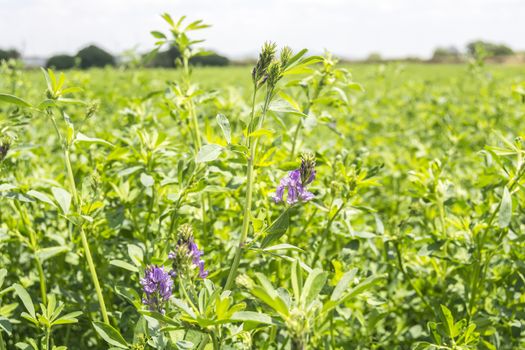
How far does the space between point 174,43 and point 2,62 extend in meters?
1.95

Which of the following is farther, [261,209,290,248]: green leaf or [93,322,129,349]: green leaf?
[93,322,129,349]: green leaf

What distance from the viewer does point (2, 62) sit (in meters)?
3.49

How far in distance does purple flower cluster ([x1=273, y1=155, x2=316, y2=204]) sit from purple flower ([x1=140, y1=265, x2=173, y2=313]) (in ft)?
1.33

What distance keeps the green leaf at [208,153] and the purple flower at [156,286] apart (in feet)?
1.19

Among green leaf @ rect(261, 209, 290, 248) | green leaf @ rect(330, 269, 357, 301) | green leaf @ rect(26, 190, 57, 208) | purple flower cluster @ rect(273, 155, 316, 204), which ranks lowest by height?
green leaf @ rect(330, 269, 357, 301)

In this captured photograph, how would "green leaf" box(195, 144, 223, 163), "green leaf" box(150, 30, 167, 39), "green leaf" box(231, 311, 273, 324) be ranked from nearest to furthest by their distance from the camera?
"green leaf" box(231, 311, 273, 324) < "green leaf" box(195, 144, 223, 163) < "green leaf" box(150, 30, 167, 39)

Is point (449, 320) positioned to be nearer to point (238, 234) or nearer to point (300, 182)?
point (300, 182)

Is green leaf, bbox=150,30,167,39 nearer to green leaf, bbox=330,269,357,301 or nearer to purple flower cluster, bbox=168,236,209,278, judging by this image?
purple flower cluster, bbox=168,236,209,278

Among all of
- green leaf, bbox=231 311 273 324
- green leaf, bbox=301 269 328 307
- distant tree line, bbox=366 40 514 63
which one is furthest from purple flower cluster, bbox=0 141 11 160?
distant tree line, bbox=366 40 514 63

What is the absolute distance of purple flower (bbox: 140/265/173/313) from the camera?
1.37 m

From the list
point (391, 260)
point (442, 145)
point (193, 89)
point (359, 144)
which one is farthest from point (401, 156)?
Result: point (193, 89)

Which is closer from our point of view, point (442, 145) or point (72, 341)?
point (72, 341)

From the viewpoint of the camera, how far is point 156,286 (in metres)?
1.38

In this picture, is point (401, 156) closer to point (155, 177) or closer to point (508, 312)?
point (508, 312)
